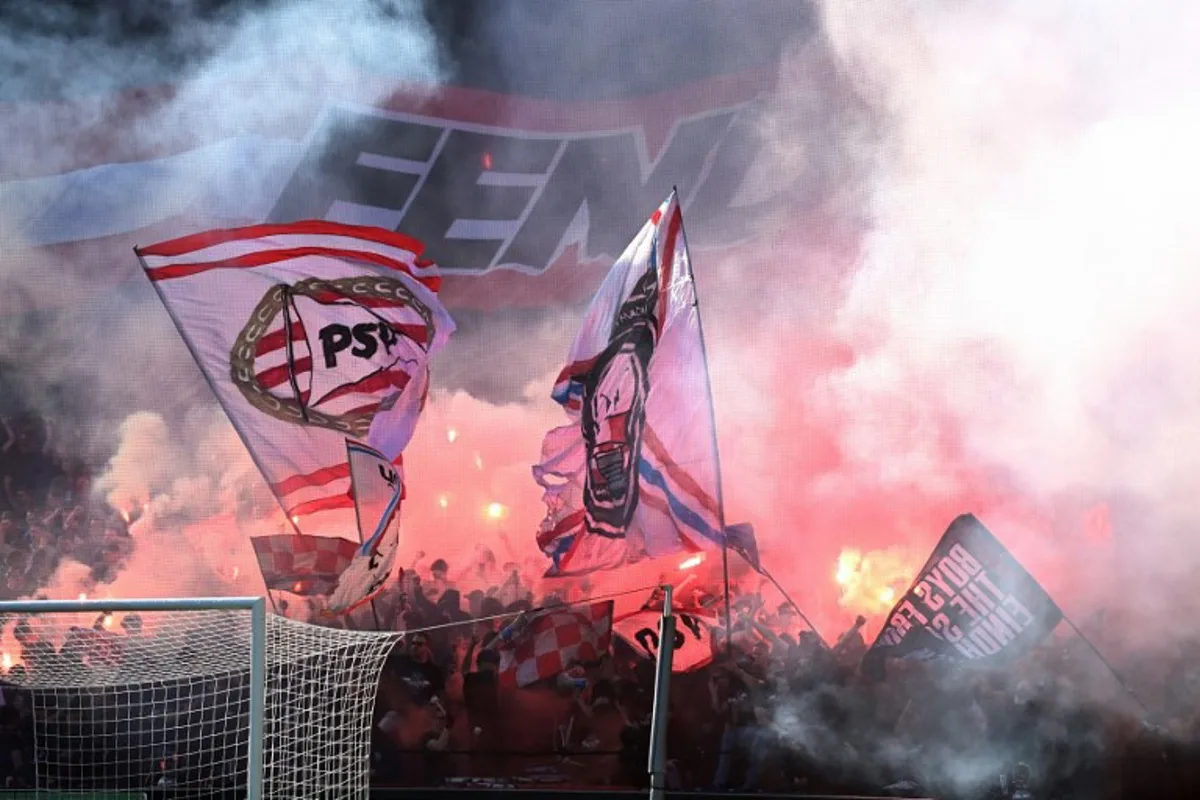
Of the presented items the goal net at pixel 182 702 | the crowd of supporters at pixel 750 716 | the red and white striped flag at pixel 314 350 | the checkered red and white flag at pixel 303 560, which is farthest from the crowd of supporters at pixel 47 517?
the red and white striped flag at pixel 314 350

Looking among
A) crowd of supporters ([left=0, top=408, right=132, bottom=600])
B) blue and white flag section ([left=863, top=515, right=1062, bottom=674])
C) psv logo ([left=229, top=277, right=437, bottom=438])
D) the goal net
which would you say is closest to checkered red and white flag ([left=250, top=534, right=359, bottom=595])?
the goal net

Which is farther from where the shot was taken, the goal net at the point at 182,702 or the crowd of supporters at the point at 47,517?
the crowd of supporters at the point at 47,517

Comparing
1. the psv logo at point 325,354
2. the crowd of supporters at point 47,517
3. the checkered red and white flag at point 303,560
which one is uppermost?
the psv logo at point 325,354

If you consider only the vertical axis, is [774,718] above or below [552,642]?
below

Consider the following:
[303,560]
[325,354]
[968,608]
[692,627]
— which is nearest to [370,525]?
[303,560]

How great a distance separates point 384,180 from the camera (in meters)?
9.88

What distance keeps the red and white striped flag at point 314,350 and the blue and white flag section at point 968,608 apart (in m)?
3.70

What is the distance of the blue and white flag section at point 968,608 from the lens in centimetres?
883

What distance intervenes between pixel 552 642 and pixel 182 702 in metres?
2.58

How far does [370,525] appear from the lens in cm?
955

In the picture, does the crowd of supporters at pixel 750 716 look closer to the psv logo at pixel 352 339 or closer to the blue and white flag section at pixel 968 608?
the blue and white flag section at pixel 968 608

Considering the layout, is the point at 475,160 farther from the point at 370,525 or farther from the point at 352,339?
the point at 370,525

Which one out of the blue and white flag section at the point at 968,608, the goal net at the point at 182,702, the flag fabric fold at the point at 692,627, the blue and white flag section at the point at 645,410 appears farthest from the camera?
the flag fabric fold at the point at 692,627

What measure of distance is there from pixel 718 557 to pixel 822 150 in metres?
2.92
